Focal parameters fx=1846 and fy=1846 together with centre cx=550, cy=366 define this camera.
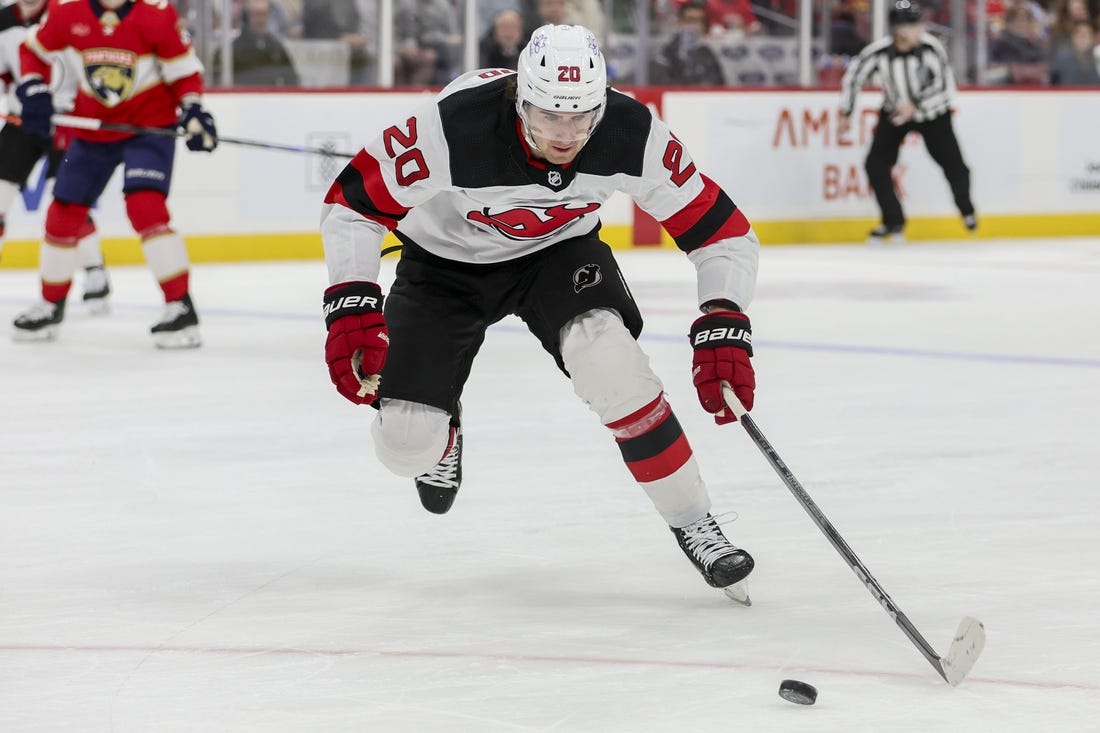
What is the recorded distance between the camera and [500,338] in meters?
6.62

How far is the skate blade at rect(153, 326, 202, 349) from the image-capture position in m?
6.29

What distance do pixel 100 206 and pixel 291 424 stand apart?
438cm

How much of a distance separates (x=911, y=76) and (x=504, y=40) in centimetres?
240

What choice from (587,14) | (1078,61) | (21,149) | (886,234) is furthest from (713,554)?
(1078,61)

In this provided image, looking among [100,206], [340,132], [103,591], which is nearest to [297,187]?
[340,132]

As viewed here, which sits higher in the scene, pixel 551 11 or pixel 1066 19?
pixel 551 11

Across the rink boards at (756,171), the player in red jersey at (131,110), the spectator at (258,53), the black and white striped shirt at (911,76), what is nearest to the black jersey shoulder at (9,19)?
the player in red jersey at (131,110)

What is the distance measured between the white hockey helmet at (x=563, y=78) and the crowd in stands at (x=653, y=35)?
659 centimetres

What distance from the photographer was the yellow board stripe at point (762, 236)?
903cm

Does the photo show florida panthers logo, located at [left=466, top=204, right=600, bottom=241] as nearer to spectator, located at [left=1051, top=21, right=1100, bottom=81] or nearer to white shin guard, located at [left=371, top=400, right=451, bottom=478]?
white shin guard, located at [left=371, top=400, right=451, bottom=478]

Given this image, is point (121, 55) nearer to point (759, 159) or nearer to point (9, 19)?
point (9, 19)

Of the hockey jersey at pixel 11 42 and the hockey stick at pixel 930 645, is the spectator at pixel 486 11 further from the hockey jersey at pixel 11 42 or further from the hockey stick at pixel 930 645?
the hockey stick at pixel 930 645

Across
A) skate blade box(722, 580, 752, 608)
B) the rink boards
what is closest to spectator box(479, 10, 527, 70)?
the rink boards

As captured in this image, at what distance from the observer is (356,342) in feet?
9.70
